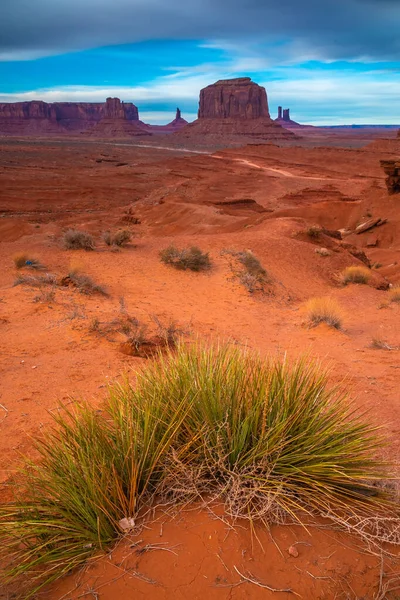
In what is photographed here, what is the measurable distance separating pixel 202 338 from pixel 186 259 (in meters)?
5.54

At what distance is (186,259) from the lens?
1203 centimetres

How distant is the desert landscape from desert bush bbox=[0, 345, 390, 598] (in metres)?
0.04

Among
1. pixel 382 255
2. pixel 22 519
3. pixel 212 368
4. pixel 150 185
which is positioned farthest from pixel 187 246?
pixel 150 185

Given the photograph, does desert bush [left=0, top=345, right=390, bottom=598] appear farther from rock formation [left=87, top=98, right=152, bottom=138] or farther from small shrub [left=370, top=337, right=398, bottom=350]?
rock formation [left=87, top=98, right=152, bottom=138]

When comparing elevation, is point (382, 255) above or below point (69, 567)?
below

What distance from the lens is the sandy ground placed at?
214cm

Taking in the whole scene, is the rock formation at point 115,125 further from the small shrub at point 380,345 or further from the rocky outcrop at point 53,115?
the small shrub at point 380,345

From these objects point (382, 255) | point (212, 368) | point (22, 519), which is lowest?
point (382, 255)

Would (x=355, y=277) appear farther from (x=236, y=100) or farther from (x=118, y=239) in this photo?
(x=236, y=100)

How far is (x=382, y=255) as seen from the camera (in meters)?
17.3

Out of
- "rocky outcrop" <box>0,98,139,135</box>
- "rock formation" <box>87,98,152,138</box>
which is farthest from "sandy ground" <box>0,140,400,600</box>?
"rocky outcrop" <box>0,98,139,135</box>

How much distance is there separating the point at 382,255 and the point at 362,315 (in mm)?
8346

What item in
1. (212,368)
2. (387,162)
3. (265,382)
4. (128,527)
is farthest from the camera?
(387,162)

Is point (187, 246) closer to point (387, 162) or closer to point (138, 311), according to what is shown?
point (138, 311)
